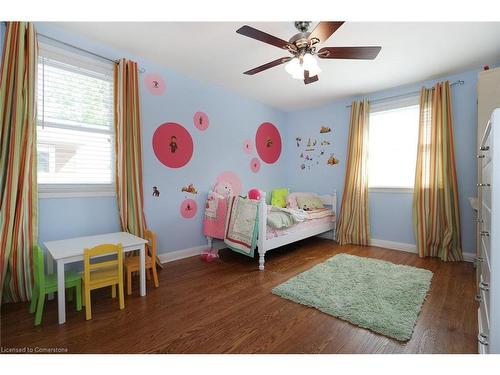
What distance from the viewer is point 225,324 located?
5.57ft

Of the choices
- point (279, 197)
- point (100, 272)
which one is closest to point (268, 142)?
point (279, 197)

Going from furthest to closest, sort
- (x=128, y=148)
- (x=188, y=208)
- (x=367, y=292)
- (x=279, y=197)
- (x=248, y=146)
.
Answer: (x=279, y=197)
(x=248, y=146)
(x=188, y=208)
(x=128, y=148)
(x=367, y=292)

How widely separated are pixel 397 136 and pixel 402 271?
1950 millimetres

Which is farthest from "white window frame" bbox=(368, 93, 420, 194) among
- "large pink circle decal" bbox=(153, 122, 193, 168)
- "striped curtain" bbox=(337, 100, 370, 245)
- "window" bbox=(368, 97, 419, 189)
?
"large pink circle decal" bbox=(153, 122, 193, 168)

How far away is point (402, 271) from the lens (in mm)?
2678

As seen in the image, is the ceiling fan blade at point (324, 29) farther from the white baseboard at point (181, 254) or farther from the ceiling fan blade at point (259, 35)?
the white baseboard at point (181, 254)

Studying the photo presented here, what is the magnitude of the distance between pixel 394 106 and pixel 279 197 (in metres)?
2.23

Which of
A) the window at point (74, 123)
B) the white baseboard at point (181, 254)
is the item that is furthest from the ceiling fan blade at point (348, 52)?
the white baseboard at point (181, 254)

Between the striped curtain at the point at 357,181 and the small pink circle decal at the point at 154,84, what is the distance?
9.18 feet

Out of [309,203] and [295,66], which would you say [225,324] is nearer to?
[295,66]

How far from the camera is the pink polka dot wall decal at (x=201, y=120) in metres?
3.33

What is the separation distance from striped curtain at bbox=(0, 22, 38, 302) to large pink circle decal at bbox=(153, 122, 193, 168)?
1150 mm

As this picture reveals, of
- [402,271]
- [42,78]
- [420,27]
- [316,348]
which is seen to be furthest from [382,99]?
[42,78]

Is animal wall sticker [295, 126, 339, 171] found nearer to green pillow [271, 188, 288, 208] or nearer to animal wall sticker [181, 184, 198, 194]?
green pillow [271, 188, 288, 208]
